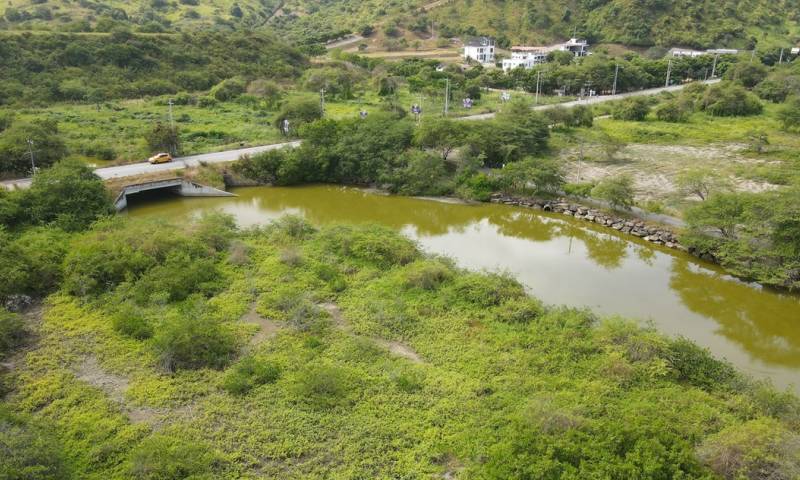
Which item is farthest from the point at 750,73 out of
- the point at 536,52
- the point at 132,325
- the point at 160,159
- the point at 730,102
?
the point at 132,325

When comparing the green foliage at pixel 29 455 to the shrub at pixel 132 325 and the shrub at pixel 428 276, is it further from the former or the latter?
the shrub at pixel 428 276

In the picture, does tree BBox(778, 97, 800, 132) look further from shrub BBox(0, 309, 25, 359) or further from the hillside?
shrub BBox(0, 309, 25, 359)

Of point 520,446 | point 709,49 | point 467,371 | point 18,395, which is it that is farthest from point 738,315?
point 709,49

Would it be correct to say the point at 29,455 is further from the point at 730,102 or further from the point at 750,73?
the point at 750,73

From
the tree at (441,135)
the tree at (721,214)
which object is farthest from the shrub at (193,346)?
the tree at (441,135)

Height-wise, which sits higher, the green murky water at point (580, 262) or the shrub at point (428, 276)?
the shrub at point (428, 276)

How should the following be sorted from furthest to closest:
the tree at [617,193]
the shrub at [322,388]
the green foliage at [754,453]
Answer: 1. the tree at [617,193]
2. the shrub at [322,388]
3. the green foliage at [754,453]
